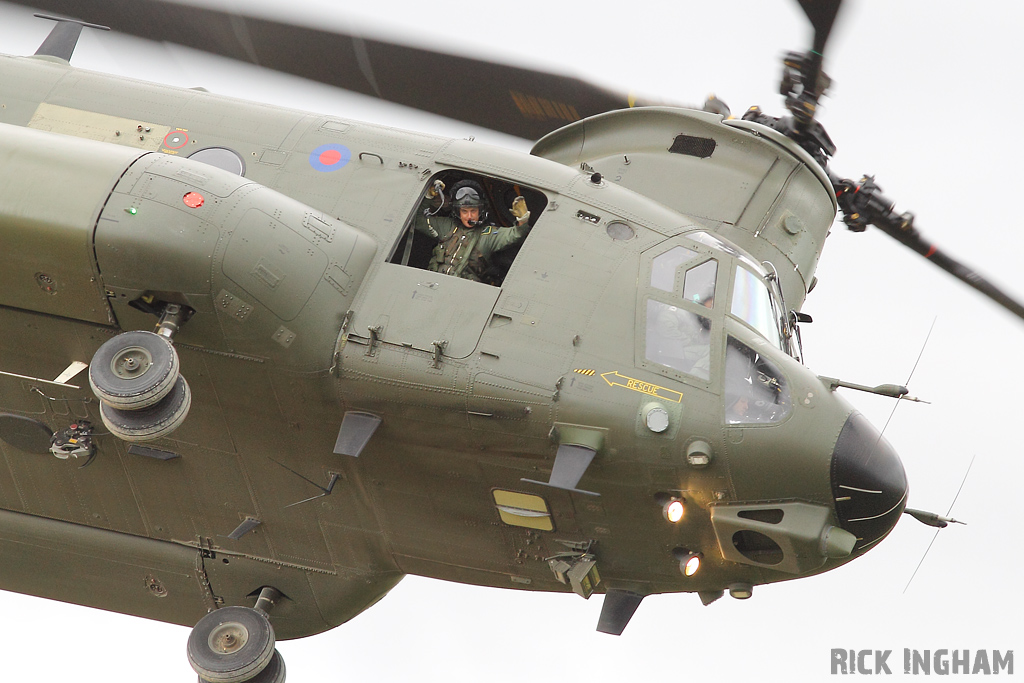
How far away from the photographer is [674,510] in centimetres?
905

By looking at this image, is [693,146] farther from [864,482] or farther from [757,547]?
[757,547]

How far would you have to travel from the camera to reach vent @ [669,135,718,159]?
40.1 feet

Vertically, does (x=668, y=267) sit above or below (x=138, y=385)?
above

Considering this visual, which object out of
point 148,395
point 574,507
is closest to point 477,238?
point 574,507

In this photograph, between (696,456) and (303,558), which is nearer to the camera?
(696,456)

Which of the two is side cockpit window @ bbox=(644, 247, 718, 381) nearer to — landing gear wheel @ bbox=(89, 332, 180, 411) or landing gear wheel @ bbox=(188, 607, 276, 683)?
landing gear wheel @ bbox=(89, 332, 180, 411)

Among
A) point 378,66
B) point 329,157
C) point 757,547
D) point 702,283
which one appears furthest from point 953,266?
point 329,157

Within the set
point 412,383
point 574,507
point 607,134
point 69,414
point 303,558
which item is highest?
point 607,134

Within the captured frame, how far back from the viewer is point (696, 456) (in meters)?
8.84

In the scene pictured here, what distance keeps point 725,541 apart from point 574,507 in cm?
114

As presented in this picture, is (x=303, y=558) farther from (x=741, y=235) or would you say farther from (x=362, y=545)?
(x=741, y=235)

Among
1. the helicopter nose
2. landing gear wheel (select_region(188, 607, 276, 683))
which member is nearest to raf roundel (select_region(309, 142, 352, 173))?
landing gear wheel (select_region(188, 607, 276, 683))

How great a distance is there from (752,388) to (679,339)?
64 cm

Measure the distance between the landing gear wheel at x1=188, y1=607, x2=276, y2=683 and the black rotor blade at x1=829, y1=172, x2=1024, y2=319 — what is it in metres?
7.22
